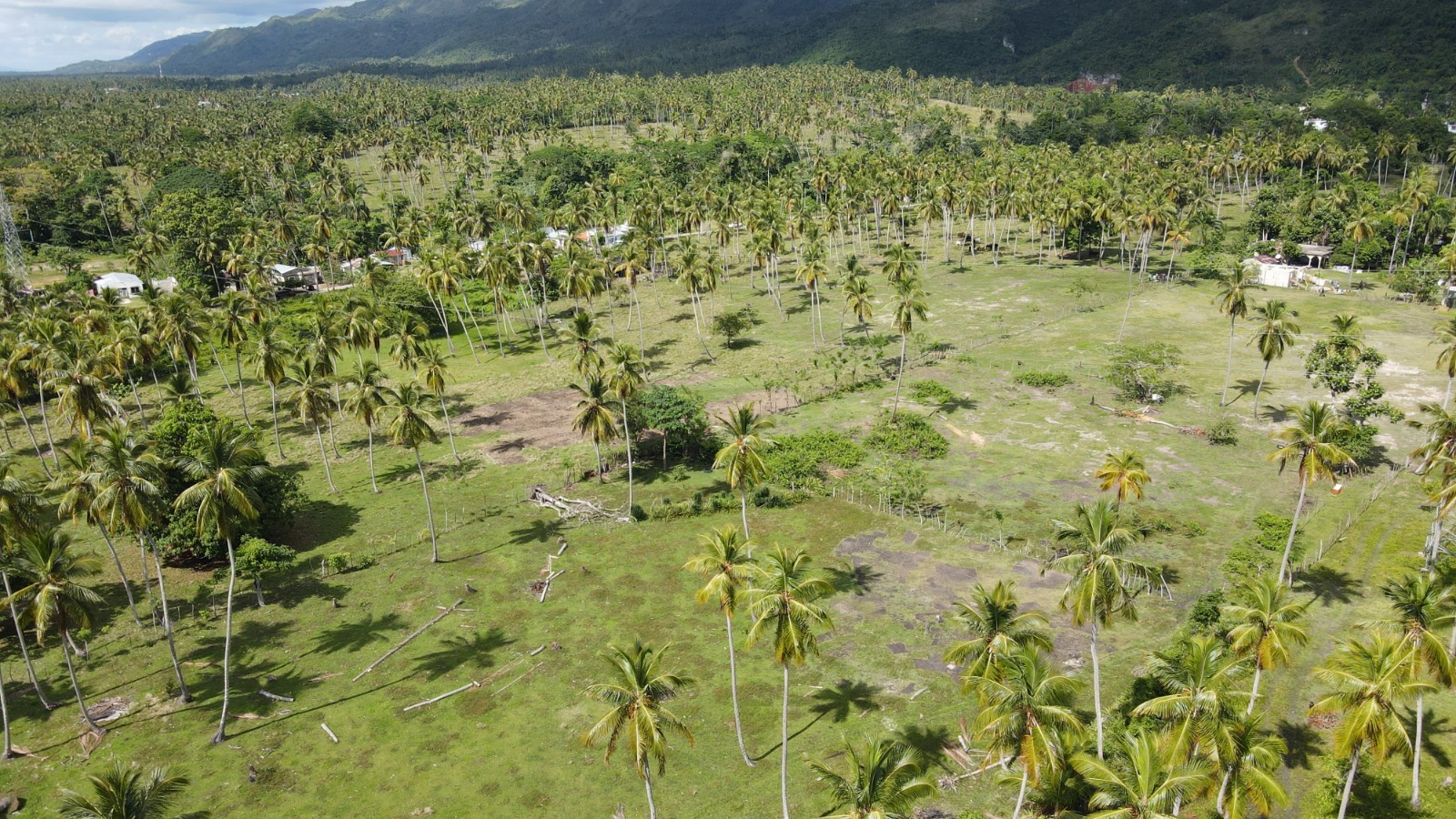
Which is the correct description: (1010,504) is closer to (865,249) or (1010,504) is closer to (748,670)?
(748,670)

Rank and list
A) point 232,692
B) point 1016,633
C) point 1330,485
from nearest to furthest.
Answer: point 1016,633
point 232,692
point 1330,485

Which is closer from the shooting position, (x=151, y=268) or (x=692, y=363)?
(x=692, y=363)

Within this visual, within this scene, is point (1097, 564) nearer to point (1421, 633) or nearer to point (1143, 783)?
point (1143, 783)

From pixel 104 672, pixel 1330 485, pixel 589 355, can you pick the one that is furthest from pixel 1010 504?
pixel 104 672

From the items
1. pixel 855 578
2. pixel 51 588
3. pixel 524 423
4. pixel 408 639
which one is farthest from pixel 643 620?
pixel 524 423

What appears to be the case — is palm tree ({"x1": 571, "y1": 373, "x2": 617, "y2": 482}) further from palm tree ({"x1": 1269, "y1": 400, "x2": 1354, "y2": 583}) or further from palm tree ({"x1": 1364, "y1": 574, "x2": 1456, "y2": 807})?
palm tree ({"x1": 1364, "y1": 574, "x2": 1456, "y2": 807})

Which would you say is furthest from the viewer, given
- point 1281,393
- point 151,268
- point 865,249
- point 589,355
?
point 865,249
